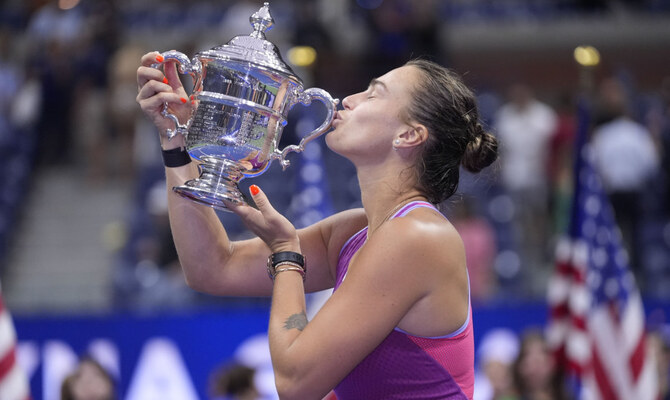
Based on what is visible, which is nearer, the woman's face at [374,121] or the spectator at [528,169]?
the woman's face at [374,121]

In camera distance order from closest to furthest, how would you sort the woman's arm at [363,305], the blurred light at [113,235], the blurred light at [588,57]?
the woman's arm at [363,305]
the blurred light at [588,57]
the blurred light at [113,235]

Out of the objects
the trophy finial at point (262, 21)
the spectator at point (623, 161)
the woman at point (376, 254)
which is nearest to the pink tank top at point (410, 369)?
the woman at point (376, 254)

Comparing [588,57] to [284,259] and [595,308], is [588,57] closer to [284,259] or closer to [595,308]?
[595,308]

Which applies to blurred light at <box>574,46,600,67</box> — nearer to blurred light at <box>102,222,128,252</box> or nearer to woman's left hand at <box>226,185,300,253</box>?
woman's left hand at <box>226,185,300,253</box>

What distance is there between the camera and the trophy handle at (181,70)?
213 centimetres

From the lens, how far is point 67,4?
9.80 m

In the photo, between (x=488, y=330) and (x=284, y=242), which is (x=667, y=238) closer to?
(x=488, y=330)

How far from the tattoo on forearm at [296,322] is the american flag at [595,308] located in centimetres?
292

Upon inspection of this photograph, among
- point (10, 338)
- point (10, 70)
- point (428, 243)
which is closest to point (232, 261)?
point (428, 243)

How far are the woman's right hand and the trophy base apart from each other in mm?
149

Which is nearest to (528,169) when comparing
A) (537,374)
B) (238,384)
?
(537,374)

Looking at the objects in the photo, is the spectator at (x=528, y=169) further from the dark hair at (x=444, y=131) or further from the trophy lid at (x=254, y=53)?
the trophy lid at (x=254, y=53)

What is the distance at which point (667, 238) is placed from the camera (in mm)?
7293

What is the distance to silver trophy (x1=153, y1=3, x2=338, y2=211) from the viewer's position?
2074 mm
